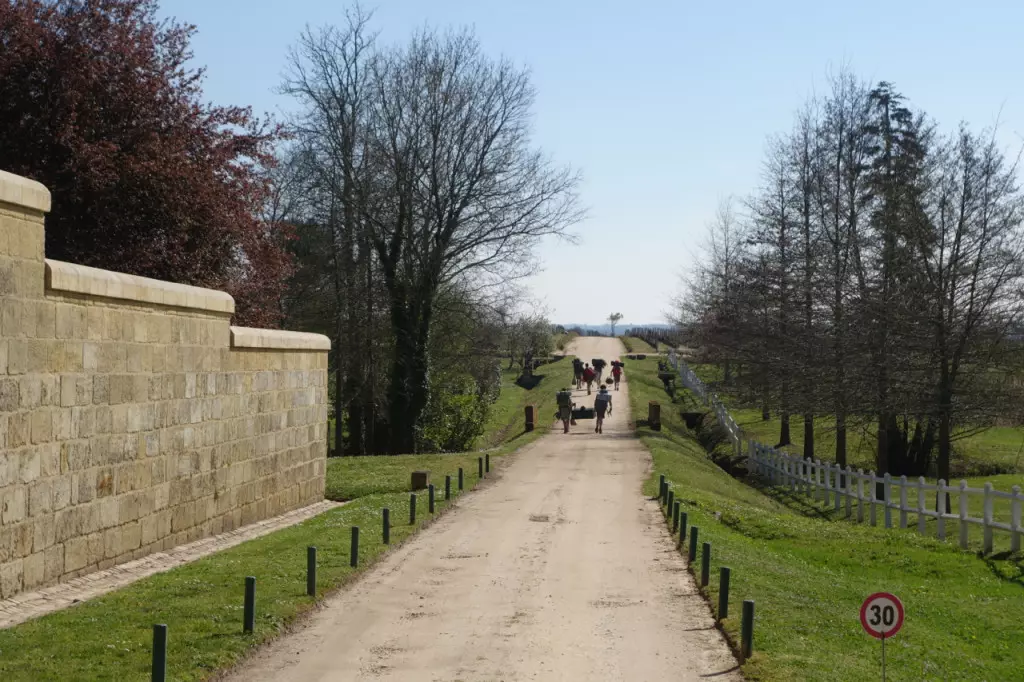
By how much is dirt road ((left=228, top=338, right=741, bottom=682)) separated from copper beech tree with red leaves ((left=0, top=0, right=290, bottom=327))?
7174 mm

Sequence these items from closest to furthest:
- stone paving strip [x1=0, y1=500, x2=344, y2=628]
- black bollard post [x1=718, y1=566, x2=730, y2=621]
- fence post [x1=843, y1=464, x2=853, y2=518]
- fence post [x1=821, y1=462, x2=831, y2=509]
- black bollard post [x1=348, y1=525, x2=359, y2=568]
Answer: stone paving strip [x1=0, y1=500, x2=344, y2=628] < black bollard post [x1=718, y1=566, x2=730, y2=621] < black bollard post [x1=348, y1=525, x2=359, y2=568] < fence post [x1=843, y1=464, x2=853, y2=518] < fence post [x1=821, y1=462, x2=831, y2=509]

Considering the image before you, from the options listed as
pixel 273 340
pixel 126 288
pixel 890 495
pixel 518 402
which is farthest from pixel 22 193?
pixel 518 402

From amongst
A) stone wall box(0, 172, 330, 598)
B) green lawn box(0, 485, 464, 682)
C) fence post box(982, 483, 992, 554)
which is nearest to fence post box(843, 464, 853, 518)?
fence post box(982, 483, 992, 554)

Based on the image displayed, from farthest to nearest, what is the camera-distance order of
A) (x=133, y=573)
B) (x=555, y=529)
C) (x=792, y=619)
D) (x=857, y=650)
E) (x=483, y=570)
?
1. (x=555, y=529)
2. (x=483, y=570)
3. (x=133, y=573)
4. (x=792, y=619)
5. (x=857, y=650)

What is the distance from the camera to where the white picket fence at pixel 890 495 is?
62.9 ft

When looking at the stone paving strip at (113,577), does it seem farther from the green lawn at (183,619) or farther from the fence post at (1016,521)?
the fence post at (1016,521)

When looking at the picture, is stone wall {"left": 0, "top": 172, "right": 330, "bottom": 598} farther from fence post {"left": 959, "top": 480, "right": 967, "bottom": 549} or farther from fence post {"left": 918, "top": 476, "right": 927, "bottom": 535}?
fence post {"left": 918, "top": 476, "right": 927, "bottom": 535}

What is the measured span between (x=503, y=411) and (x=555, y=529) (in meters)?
34.2

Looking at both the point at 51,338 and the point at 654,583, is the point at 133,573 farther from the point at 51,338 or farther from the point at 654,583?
the point at 654,583

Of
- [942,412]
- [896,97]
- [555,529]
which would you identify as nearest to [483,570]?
[555,529]

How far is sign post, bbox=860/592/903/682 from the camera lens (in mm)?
7809

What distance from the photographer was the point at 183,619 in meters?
10.7

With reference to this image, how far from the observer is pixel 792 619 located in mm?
11555

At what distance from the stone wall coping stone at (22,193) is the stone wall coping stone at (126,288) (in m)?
0.67
